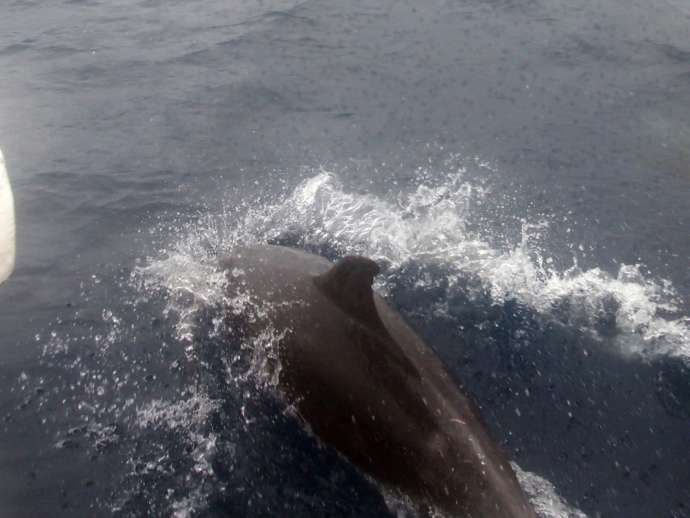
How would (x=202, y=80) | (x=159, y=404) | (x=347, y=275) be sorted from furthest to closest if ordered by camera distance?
(x=202, y=80), (x=159, y=404), (x=347, y=275)

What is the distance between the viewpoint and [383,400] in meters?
5.91

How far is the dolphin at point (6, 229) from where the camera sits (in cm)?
888

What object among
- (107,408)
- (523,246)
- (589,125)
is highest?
(589,125)

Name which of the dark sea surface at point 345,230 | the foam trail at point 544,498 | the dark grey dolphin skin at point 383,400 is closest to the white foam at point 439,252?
the dark sea surface at point 345,230

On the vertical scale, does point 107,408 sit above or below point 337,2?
below

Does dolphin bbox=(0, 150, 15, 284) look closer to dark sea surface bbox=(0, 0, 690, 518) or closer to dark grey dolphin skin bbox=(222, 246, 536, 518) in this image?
dark sea surface bbox=(0, 0, 690, 518)

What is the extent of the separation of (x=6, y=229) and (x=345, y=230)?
480 centimetres

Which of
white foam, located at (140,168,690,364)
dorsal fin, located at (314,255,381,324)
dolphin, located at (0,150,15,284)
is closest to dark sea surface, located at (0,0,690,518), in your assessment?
white foam, located at (140,168,690,364)

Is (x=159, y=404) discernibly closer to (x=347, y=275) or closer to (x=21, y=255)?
(x=347, y=275)

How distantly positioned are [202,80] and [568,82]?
24.4 ft

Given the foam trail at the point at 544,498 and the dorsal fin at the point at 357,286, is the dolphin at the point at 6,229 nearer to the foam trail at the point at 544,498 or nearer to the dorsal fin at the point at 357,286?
the dorsal fin at the point at 357,286

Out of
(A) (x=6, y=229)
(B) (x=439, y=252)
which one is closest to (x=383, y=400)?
(B) (x=439, y=252)

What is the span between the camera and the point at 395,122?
11.8m

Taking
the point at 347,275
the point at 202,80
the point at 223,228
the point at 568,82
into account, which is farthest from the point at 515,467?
the point at 202,80
